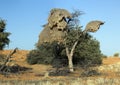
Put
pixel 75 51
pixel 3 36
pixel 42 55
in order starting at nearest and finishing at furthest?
pixel 3 36 < pixel 75 51 < pixel 42 55

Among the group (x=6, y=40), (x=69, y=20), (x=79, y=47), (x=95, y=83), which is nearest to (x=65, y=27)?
(x=69, y=20)

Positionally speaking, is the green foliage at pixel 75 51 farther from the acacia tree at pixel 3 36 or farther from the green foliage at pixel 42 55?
the acacia tree at pixel 3 36

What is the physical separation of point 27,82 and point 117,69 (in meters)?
14.7

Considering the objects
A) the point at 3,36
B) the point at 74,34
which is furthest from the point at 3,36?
the point at 74,34

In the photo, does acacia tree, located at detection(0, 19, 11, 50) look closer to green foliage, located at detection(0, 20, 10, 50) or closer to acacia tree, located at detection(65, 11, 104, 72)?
green foliage, located at detection(0, 20, 10, 50)

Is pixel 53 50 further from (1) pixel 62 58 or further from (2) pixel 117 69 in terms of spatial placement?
(2) pixel 117 69

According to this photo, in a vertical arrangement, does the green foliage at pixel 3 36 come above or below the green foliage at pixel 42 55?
above

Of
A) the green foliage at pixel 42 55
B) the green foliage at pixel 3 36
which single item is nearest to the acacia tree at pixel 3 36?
the green foliage at pixel 3 36

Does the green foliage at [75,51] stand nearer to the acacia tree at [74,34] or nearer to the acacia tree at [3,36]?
the acacia tree at [74,34]

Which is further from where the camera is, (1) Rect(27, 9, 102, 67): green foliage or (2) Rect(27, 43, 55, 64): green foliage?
(2) Rect(27, 43, 55, 64): green foliage

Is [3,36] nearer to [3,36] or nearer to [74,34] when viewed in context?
[3,36]

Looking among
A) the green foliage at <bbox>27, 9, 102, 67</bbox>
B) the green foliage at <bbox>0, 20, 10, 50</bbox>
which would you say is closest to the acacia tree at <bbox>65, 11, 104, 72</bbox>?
the green foliage at <bbox>27, 9, 102, 67</bbox>

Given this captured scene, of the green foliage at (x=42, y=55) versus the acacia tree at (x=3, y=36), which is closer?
the acacia tree at (x=3, y=36)

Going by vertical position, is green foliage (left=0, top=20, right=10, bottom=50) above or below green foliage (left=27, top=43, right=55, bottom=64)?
above
